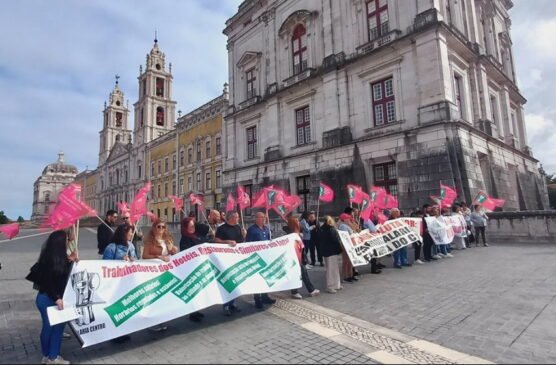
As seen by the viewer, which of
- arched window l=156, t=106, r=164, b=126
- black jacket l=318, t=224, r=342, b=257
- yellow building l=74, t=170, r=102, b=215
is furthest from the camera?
yellow building l=74, t=170, r=102, b=215

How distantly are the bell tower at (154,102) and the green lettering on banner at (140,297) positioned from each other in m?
58.0

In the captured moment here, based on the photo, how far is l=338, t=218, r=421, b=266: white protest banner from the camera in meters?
8.18

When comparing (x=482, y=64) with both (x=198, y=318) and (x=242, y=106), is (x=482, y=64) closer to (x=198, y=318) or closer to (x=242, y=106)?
(x=242, y=106)

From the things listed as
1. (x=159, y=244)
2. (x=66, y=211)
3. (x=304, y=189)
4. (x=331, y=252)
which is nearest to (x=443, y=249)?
(x=331, y=252)

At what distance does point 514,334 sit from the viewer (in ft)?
14.9

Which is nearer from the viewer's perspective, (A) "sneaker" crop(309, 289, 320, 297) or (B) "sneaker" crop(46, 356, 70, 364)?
(B) "sneaker" crop(46, 356, 70, 364)

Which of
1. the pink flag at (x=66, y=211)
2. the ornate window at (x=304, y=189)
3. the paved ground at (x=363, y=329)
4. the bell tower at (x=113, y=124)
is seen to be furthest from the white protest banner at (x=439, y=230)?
the bell tower at (x=113, y=124)

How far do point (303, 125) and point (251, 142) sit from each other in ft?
20.4

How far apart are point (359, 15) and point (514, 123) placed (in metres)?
17.8

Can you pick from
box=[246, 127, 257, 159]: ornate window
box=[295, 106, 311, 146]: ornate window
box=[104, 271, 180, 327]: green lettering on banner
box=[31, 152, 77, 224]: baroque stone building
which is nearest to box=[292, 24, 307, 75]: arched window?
box=[295, 106, 311, 146]: ornate window

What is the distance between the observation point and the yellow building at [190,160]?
131 ft

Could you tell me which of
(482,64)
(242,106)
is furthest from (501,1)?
(242,106)

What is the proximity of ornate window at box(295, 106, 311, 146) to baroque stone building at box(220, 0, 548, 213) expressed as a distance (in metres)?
0.10

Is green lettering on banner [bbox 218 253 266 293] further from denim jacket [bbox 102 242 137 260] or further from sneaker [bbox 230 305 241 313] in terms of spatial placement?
denim jacket [bbox 102 242 137 260]
